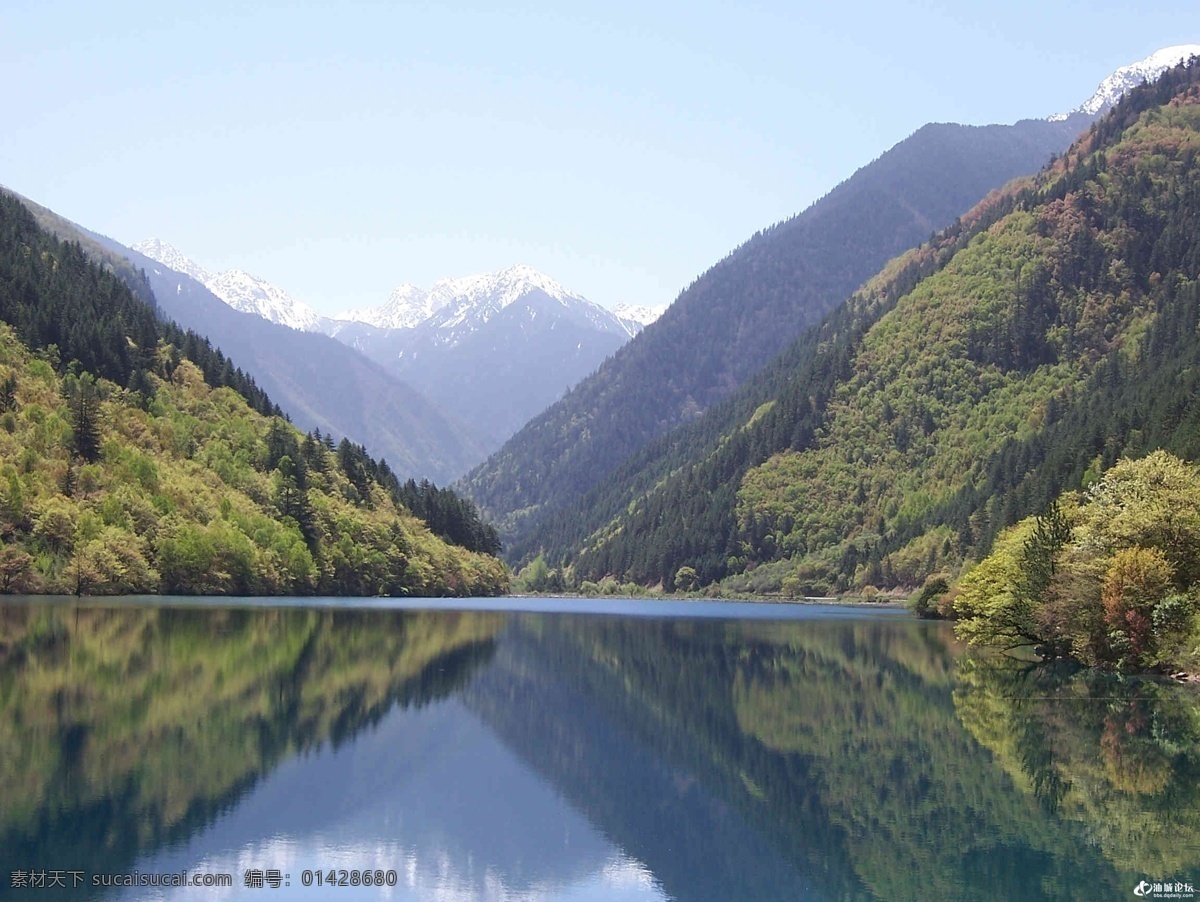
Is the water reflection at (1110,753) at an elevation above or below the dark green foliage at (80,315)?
below

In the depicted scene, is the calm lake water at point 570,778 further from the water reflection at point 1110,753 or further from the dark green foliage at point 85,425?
the dark green foliage at point 85,425

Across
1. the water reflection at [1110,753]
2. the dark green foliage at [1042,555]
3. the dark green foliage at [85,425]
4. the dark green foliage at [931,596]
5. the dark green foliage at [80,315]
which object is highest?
the dark green foliage at [80,315]

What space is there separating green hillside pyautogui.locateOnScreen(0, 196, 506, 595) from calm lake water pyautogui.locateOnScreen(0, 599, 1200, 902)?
5793cm

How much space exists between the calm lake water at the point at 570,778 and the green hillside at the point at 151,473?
57933mm

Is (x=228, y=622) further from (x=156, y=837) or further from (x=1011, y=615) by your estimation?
(x=156, y=837)

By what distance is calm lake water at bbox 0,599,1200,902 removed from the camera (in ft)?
87.4

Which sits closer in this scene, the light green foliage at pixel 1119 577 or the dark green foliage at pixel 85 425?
the light green foliage at pixel 1119 577

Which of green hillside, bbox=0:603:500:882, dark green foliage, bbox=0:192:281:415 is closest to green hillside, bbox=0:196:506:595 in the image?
dark green foliage, bbox=0:192:281:415

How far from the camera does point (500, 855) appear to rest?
2902cm

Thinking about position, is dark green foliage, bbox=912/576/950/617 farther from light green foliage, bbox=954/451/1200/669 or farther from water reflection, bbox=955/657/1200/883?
water reflection, bbox=955/657/1200/883

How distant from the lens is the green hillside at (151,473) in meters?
122

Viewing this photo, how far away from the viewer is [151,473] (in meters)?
137

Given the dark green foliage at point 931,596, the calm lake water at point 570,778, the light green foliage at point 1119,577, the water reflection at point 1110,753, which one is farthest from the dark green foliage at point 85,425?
the water reflection at point 1110,753

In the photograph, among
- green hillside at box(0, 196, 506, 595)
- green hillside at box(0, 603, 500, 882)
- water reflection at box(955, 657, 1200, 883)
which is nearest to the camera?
green hillside at box(0, 603, 500, 882)
